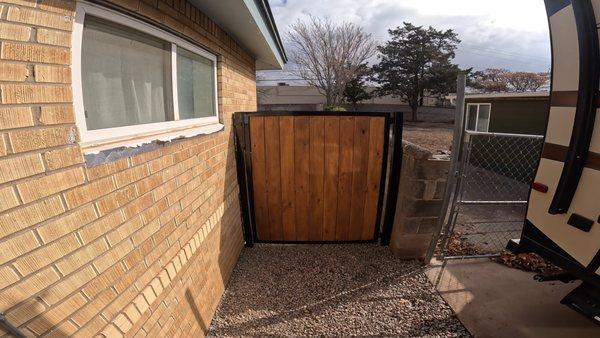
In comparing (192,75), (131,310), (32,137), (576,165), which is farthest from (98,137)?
(576,165)

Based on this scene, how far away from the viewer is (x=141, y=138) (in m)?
1.88

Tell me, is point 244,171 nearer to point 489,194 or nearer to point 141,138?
point 141,138

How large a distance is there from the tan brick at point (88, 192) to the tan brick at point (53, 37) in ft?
2.18

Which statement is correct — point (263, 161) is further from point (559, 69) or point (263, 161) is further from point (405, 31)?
point (405, 31)

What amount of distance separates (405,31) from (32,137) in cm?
3274

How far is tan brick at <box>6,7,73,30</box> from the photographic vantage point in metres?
1.08

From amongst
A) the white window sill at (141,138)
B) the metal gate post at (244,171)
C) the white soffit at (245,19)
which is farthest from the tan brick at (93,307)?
the metal gate post at (244,171)

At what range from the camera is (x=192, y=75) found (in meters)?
2.73

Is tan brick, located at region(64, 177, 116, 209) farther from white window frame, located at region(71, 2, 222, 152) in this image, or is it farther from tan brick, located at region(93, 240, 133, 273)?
tan brick, located at region(93, 240, 133, 273)

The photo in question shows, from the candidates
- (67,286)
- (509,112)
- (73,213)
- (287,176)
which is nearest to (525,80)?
(509,112)

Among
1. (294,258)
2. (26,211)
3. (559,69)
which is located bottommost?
(294,258)

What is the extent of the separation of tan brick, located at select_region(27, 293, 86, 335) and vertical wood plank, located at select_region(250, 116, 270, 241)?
8.63 feet

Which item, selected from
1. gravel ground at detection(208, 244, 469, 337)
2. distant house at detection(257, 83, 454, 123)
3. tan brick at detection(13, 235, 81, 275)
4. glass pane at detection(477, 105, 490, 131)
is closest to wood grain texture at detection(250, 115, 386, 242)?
gravel ground at detection(208, 244, 469, 337)

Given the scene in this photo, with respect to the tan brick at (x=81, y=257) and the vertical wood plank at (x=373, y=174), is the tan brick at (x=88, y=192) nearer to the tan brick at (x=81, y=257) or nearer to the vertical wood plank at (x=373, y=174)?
the tan brick at (x=81, y=257)
